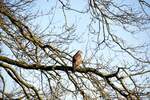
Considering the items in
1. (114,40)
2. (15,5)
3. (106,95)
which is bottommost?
(106,95)

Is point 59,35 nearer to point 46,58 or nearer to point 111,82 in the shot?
point 46,58

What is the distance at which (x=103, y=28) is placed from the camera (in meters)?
9.91

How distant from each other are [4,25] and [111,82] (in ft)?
10.1

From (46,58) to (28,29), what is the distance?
872mm

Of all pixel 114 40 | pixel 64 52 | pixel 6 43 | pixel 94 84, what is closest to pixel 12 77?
pixel 6 43

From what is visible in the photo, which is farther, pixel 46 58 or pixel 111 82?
pixel 46 58

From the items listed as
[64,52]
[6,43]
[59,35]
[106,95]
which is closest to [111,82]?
[106,95]

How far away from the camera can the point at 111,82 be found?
26.2 ft

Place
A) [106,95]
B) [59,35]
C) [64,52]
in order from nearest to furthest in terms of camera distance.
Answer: [106,95] < [64,52] < [59,35]

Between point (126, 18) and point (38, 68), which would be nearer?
point (38, 68)

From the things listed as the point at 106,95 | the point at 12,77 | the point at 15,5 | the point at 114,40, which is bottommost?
the point at 106,95

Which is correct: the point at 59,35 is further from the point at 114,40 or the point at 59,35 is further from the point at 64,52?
the point at 114,40

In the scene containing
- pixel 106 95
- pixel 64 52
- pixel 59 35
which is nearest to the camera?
pixel 106 95

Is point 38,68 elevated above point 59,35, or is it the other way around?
point 59,35
